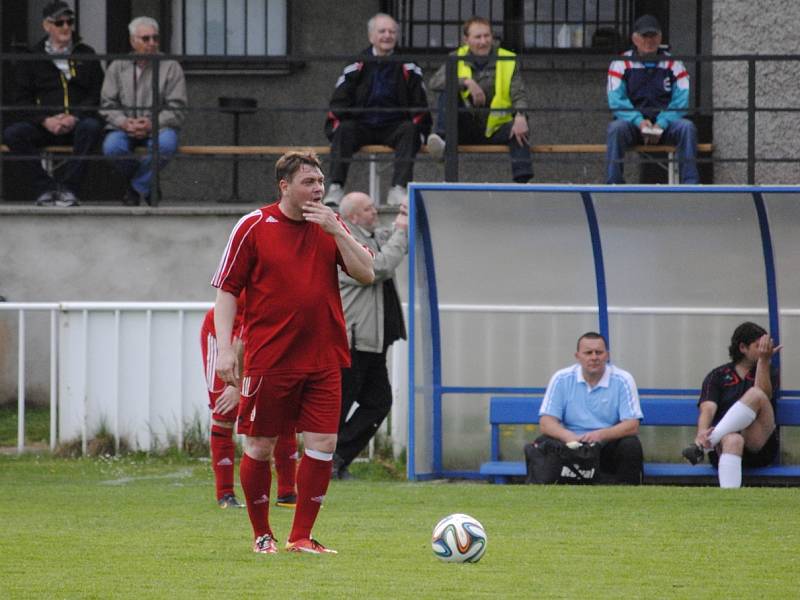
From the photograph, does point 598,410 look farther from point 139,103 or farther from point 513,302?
point 139,103

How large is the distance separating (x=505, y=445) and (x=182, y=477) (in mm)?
2381

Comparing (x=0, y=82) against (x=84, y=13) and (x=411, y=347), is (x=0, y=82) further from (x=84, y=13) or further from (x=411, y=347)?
(x=411, y=347)

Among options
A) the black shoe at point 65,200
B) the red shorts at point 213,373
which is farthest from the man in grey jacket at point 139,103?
the red shorts at point 213,373

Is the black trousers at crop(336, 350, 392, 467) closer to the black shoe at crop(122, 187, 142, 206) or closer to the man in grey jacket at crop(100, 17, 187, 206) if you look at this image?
the man in grey jacket at crop(100, 17, 187, 206)

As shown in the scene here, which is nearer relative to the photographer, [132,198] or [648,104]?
[648,104]

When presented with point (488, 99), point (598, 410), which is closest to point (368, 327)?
point (598, 410)

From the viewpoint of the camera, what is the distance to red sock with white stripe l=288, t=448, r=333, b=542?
704 cm

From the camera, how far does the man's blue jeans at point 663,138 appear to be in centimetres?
1327

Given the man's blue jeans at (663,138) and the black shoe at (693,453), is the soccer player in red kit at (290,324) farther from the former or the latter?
the man's blue jeans at (663,138)

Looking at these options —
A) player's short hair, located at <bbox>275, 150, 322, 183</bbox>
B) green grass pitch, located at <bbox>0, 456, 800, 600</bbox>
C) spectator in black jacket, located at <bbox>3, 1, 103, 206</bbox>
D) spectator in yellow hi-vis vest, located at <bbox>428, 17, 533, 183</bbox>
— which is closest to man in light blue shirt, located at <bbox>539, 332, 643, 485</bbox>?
green grass pitch, located at <bbox>0, 456, 800, 600</bbox>

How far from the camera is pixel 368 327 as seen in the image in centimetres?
1094

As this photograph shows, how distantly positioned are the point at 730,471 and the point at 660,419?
81 cm

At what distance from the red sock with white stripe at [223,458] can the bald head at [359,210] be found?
84.2 inches

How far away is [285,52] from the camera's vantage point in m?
16.0
